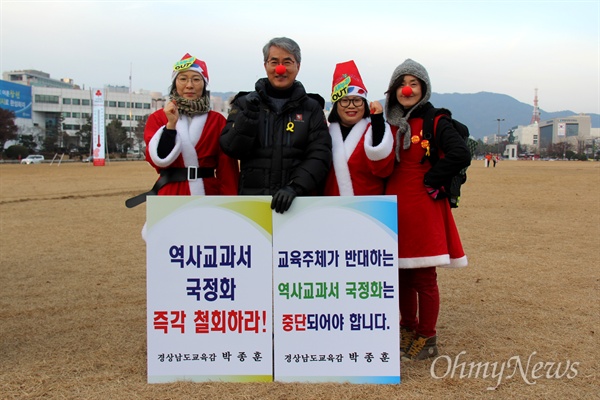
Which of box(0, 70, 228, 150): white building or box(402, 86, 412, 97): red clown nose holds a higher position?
box(0, 70, 228, 150): white building

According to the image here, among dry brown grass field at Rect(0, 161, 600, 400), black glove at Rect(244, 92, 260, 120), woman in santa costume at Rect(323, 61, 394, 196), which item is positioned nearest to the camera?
dry brown grass field at Rect(0, 161, 600, 400)

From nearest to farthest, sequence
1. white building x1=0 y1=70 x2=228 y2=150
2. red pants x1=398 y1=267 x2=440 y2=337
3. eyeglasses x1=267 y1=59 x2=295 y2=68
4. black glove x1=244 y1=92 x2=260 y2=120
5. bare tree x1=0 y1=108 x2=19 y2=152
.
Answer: black glove x1=244 y1=92 x2=260 y2=120, eyeglasses x1=267 y1=59 x2=295 y2=68, red pants x1=398 y1=267 x2=440 y2=337, bare tree x1=0 y1=108 x2=19 y2=152, white building x1=0 y1=70 x2=228 y2=150

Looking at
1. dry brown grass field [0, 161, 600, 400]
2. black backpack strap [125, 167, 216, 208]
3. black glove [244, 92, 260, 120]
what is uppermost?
black glove [244, 92, 260, 120]

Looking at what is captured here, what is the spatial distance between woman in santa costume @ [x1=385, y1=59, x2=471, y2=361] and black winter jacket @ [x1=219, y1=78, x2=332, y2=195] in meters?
0.55

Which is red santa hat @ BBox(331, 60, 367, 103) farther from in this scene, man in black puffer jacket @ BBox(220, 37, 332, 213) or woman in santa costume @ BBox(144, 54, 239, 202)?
woman in santa costume @ BBox(144, 54, 239, 202)

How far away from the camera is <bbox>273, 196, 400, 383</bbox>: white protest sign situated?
10.9 feet

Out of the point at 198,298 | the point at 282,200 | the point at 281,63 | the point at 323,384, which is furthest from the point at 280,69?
the point at 323,384

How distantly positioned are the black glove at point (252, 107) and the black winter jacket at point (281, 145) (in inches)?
1.7

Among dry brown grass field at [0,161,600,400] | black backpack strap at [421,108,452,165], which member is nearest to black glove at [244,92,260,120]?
black backpack strap at [421,108,452,165]

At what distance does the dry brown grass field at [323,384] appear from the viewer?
3246mm

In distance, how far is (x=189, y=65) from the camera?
3.66 meters

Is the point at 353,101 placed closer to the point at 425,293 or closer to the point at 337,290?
the point at 337,290

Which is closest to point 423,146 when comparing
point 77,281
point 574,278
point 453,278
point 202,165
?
point 202,165

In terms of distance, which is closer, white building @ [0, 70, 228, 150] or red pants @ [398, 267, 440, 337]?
red pants @ [398, 267, 440, 337]
